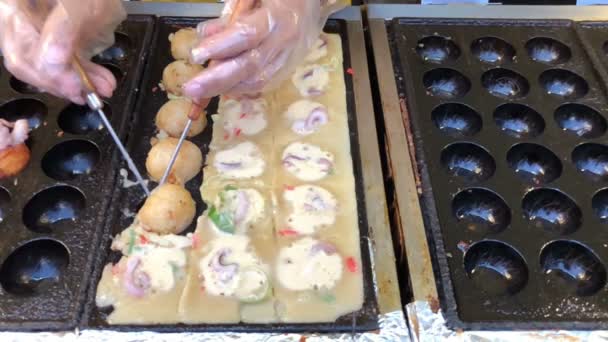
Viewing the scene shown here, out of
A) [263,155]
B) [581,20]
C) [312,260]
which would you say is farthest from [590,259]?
[581,20]

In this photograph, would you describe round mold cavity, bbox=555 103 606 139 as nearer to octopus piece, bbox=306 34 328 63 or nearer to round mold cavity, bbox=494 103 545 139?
round mold cavity, bbox=494 103 545 139

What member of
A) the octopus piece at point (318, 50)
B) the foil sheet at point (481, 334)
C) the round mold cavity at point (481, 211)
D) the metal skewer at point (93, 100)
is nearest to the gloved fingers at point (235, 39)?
the metal skewer at point (93, 100)

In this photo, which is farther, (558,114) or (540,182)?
(558,114)

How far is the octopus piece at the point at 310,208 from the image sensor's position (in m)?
1.86

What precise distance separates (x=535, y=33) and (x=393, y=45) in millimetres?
633

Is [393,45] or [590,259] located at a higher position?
[393,45]

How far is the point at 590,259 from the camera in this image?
181 cm

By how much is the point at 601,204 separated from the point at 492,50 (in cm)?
86

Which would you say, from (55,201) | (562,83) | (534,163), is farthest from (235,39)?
(562,83)

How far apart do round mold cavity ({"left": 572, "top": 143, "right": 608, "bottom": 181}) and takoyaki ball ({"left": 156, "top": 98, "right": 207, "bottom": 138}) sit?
1.32m

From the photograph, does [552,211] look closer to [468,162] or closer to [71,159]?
[468,162]

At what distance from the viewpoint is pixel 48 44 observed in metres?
1.75

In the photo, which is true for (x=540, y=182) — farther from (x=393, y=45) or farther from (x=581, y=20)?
(x=581, y=20)

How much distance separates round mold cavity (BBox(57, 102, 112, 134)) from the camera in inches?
87.4
